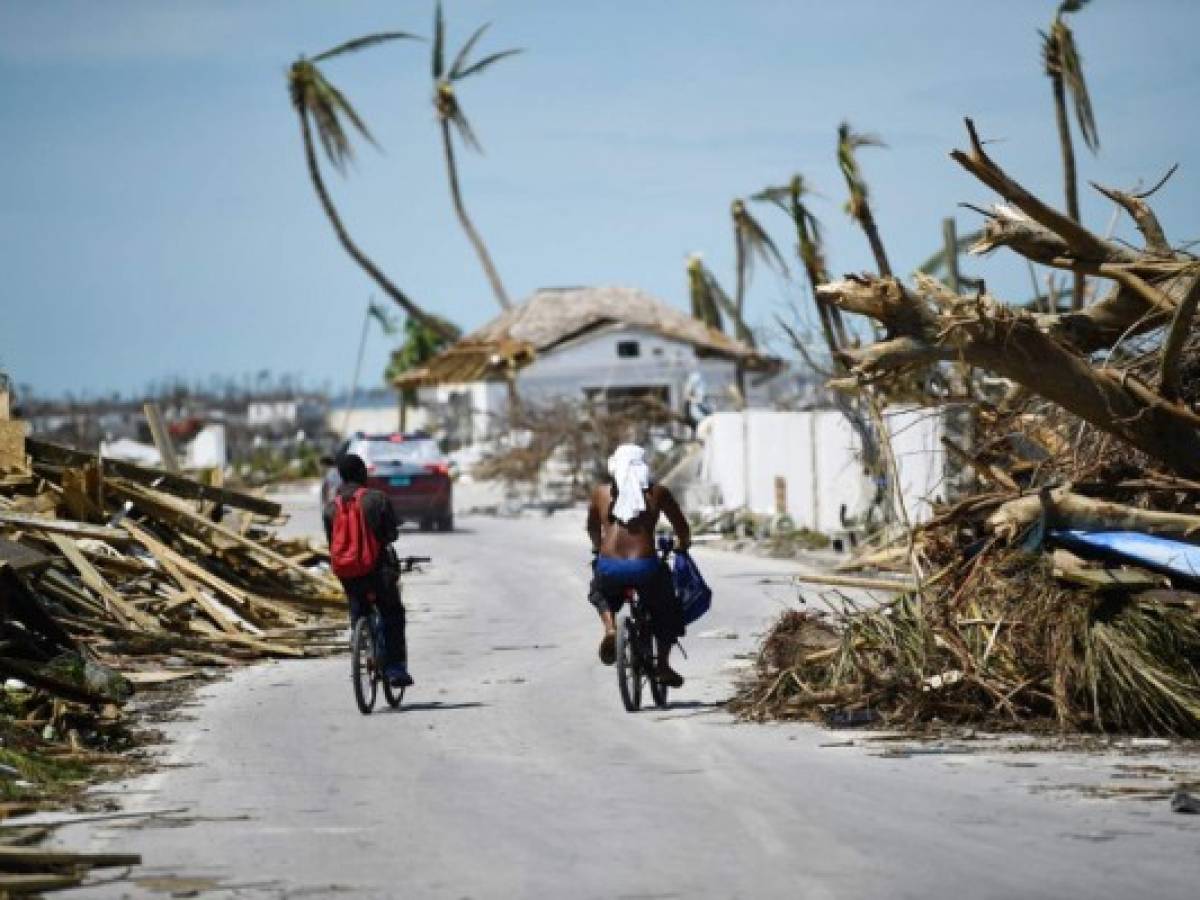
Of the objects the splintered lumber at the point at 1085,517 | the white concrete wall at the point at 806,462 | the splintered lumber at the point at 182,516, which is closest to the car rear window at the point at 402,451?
the white concrete wall at the point at 806,462

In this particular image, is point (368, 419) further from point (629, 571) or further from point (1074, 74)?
point (629, 571)

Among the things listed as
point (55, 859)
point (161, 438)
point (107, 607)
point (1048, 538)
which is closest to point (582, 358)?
point (161, 438)

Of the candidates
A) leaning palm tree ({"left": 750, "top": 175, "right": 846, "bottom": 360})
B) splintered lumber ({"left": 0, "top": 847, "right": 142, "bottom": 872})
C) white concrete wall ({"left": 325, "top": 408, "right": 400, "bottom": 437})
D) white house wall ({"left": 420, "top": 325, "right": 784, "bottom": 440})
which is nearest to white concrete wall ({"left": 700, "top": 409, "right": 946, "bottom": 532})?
leaning palm tree ({"left": 750, "top": 175, "right": 846, "bottom": 360})

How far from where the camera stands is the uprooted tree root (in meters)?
13.9

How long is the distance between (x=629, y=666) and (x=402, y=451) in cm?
2753

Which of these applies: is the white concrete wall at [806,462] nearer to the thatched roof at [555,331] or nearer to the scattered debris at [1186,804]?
the scattered debris at [1186,804]

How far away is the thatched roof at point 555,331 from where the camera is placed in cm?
7456

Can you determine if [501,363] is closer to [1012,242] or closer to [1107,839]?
[1012,242]

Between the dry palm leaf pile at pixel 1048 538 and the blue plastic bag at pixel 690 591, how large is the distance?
52cm

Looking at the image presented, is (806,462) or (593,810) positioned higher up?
(806,462)

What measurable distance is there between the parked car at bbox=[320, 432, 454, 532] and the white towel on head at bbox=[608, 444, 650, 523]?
26307mm

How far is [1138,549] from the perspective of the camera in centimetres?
1484

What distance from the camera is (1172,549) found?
1479cm

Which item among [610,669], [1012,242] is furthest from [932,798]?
[610,669]
